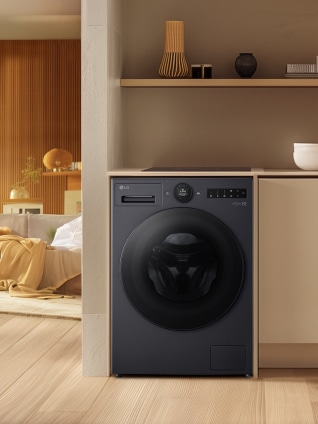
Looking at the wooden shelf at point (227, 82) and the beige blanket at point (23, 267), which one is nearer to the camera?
the wooden shelf at point (227, 82)

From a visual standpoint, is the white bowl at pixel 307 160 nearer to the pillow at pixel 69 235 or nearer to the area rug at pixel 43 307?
the area rug at pixel 43 307

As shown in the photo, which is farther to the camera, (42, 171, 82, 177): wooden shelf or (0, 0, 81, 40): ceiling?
(42, 171, 82, 177): wooden shelf

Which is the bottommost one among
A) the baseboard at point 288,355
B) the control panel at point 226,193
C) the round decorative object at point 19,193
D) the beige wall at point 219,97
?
the baseboard at point 288,355

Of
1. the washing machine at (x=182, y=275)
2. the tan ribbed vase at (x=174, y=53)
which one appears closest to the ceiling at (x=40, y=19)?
the tan ribbed vase at (x=174, y=53)

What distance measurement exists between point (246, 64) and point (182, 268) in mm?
1106

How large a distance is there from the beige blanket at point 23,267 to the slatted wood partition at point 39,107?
209 inches

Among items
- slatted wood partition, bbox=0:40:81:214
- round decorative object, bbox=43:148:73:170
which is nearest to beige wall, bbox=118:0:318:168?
round decorative object, bbox=43:148:73:170

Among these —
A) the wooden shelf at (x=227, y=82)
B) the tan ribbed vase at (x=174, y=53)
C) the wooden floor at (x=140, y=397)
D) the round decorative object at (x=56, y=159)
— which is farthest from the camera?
the round decorative object at (x=56, y=159)

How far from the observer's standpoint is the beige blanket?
265 inches

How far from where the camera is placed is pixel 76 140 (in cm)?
1242

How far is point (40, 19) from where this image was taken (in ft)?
35.7

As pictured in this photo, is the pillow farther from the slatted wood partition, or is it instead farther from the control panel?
the slatted wood partition

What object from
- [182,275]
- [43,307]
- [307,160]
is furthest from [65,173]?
[182,275]

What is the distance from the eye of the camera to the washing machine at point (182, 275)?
13.3 feet
